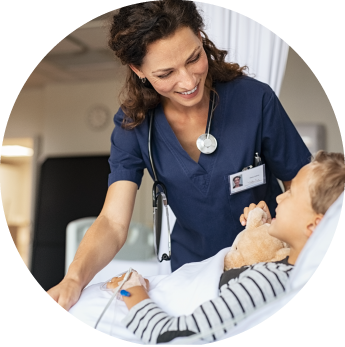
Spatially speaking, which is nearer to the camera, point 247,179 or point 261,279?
point 261,279

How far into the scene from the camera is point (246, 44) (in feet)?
3.82

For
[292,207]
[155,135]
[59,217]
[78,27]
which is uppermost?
[78,27]

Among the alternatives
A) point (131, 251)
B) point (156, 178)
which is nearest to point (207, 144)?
point (156, 178)

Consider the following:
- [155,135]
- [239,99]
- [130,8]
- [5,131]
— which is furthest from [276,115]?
[5,131]

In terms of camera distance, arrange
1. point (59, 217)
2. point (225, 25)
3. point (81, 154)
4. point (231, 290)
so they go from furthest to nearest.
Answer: point (59, 217) < point (81, 154) < point (225, 25) < point (231, 290)

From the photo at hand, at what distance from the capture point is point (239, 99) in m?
1.02

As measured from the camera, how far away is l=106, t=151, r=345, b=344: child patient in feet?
2.08

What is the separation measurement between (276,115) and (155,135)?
33cm

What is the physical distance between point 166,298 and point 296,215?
30 centimetres

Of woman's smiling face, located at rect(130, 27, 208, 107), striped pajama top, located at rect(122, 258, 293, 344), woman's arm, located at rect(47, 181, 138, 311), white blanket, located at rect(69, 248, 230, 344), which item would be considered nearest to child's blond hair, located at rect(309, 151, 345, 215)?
striped pajama top, located at rect(122, 258, 293, 344)

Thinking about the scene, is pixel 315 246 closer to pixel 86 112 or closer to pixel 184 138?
pixel 184 138

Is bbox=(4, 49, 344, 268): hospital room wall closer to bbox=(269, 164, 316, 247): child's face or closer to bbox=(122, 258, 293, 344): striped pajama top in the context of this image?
bbox=(269, 164, 316, 247): child's face

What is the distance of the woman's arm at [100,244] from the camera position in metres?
0.79

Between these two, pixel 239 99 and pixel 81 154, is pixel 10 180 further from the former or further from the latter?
pixel 239 99
